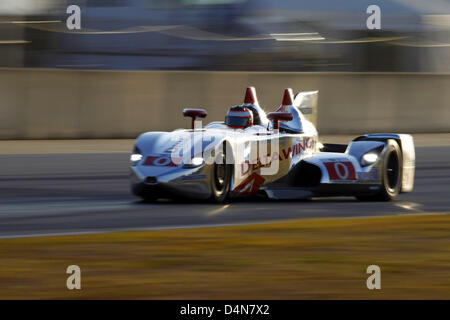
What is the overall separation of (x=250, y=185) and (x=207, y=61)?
1321 cm

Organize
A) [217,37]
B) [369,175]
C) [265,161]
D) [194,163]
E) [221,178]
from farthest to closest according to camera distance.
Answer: [217,37]
[369,175]
[265,161]
[221,178]
[194,163]

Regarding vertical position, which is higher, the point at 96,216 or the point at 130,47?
the point at 130,47

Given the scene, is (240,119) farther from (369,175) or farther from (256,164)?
(369,175)

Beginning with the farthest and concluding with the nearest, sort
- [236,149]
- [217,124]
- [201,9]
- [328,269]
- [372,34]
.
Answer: [372,34], [201,9], [217,124], [236,149], [328,269]

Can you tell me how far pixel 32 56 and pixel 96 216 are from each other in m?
13.6

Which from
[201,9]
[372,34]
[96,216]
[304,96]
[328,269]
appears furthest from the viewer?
[372,34]

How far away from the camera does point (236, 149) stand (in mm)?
11766

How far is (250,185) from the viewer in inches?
481

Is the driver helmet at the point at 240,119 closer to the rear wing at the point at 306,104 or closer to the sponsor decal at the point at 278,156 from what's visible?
the sponsor decal at the point at 278,156

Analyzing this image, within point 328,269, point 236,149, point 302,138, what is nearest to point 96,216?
point 236,149

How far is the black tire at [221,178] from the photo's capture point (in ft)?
38.1

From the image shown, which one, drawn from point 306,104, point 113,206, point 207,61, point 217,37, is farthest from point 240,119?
point 217,37

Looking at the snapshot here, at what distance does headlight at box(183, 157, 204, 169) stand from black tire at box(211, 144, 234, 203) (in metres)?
0.18

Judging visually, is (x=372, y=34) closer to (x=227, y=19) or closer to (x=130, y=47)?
(x=227, y=19)
